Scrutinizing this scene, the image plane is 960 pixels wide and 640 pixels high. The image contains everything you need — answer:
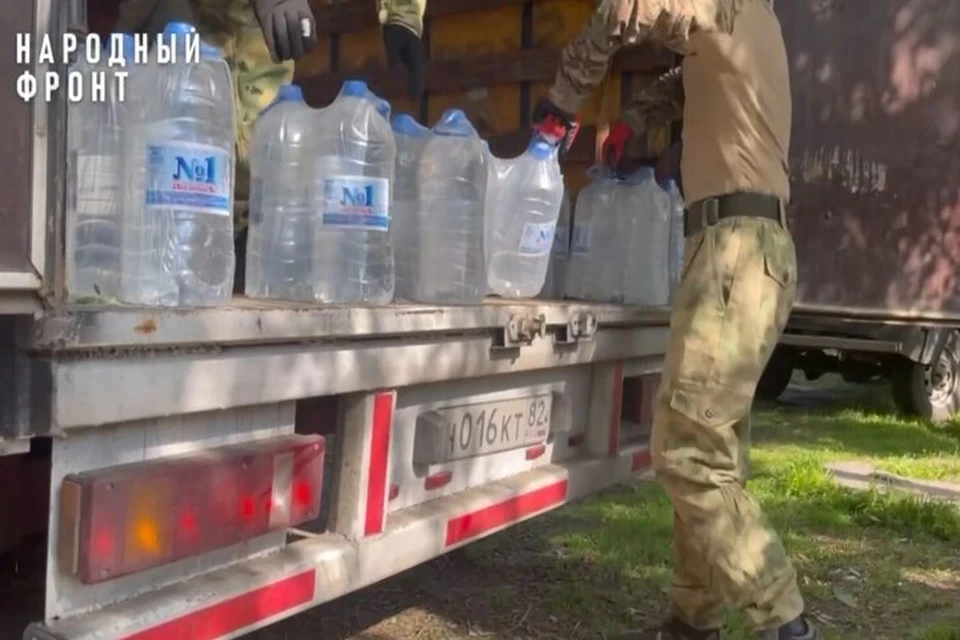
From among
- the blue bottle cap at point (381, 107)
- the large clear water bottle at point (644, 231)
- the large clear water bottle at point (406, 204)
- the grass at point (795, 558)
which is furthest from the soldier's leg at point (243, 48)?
the grass at point (795, 558)

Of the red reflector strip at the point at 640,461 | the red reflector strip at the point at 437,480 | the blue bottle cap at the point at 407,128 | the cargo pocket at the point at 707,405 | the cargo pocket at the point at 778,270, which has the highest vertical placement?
the blue bottle cap at the point at 407,128

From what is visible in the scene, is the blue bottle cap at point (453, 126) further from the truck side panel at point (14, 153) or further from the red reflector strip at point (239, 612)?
the truck side panel at point (14, 153)

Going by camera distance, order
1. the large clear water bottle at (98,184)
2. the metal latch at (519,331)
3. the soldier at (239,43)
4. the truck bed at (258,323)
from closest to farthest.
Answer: the truck bed at (258,323)
the large clear water bottle at (98,184)
the metal latch at (519,331)
the soldier at (239,43)

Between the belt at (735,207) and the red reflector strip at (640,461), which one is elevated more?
the belt at (735,207)

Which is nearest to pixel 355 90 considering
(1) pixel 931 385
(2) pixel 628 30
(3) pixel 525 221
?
(2) pixel 628 30

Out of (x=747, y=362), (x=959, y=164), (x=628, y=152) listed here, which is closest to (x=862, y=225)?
(x=959, y=164)

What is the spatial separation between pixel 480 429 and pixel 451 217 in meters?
0.60

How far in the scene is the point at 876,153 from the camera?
25.2 ft

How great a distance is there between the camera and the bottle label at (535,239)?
340 centimetres

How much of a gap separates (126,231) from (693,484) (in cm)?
156

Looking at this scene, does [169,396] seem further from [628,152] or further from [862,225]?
[862,225]

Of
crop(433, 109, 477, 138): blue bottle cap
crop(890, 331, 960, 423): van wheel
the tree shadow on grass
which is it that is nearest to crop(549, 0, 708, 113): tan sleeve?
crop(433, 109, 477, 138): blue bottle cap

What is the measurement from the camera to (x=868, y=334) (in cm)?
789

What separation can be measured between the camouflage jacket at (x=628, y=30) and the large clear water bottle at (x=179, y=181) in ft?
3.25
